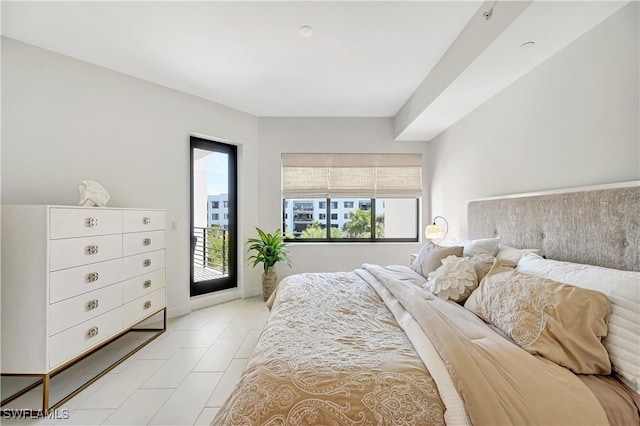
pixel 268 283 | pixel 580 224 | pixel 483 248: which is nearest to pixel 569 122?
pixel 580 224

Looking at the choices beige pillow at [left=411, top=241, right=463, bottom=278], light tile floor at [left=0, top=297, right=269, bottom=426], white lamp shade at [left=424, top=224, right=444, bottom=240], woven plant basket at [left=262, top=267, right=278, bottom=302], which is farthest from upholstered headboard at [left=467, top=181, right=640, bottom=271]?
woven plant basket at [left=262, top=267, right=278, bottom=302]

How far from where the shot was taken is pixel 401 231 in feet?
14.4

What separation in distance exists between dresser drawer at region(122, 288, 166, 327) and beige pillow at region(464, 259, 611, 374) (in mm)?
2733

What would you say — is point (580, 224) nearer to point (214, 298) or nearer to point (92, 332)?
point (92, 332)

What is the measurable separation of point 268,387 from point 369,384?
1.19 feet

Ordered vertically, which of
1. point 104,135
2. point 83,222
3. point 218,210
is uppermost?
point 104,135

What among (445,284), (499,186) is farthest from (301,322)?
(499,186)

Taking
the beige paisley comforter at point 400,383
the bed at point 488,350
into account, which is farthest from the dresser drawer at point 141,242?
the beige paisley comforter at point 400,383

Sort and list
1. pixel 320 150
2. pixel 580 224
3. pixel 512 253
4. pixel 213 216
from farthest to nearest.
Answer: pixel 320 150
pixel 213 216
pixel 512 253
pixel 580 224

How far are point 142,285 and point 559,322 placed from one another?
2.99 metres

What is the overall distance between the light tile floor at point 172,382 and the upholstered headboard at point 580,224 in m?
2.36

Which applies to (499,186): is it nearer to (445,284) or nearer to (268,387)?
(445,284)

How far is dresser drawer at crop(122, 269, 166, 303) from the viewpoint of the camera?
7.70 ft

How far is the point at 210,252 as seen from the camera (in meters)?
3.74
